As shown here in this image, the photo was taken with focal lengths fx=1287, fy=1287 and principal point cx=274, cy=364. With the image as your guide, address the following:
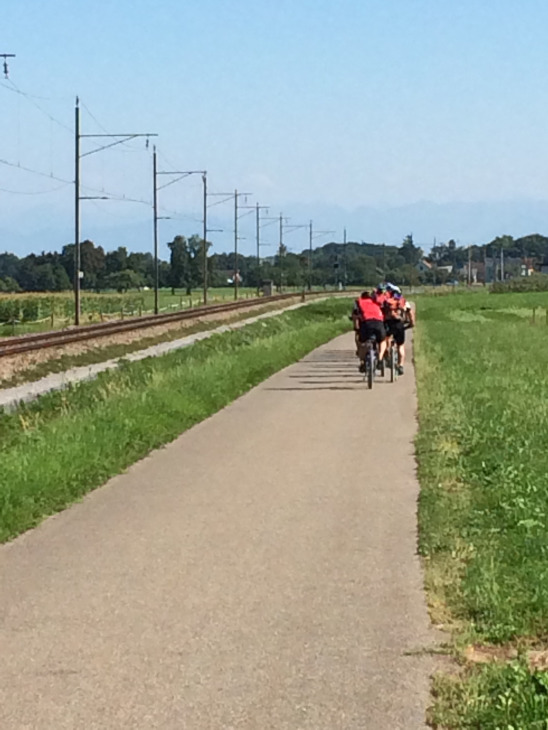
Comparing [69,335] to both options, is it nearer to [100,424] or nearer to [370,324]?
[370,324]

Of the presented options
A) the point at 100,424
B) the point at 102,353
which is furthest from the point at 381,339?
the point at 102,353

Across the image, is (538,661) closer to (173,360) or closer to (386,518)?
(386,518)

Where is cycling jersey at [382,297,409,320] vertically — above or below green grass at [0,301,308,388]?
above

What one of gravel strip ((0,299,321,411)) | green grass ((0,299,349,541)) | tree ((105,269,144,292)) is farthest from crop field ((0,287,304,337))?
tree ((105,269,144,292))

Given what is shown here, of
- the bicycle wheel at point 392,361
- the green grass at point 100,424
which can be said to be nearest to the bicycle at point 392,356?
the bicycle wheel at point 392,361

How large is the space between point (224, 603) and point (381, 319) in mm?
17649

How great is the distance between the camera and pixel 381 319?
25.1 metres

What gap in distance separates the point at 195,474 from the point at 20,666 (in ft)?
21.9

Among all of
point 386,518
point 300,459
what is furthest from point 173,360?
point 386,518

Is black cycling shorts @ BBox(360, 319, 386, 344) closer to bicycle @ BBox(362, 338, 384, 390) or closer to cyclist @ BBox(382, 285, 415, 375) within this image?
bicycle @ BBox(362, 338, 384, 390)

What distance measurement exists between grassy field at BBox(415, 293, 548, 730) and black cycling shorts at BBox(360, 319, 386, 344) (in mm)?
2436

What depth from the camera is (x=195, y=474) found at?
43.1 ft

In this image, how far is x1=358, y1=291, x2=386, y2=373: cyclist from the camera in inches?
963

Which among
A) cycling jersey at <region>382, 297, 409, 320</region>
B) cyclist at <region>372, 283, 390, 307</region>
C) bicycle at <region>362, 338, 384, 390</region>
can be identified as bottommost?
bicycle at <region>362, 338, 384, 390</region>
